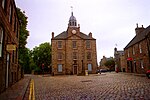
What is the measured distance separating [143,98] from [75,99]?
305cm

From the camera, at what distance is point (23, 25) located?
105 feet

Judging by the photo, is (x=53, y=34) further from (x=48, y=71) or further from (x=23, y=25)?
(x=48, y=71)

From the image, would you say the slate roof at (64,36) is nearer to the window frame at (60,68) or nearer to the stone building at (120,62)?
the window frame at (60,68)

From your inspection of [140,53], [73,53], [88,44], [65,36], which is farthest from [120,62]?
[140,53]

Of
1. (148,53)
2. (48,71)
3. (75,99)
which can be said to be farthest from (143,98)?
(48,71)

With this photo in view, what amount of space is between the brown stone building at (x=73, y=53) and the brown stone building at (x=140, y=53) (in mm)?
11104

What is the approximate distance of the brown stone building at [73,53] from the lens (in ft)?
151

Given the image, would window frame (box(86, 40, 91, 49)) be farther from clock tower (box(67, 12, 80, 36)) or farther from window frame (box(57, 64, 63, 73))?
window frame (box(57, 64, 63, 73))

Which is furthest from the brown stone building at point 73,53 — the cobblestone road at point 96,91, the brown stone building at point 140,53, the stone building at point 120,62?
the cobblestone road at point 96,91

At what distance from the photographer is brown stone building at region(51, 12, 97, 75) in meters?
46.1

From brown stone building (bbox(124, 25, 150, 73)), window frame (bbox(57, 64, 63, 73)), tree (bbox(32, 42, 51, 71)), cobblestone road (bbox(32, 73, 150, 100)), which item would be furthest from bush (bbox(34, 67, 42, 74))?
cobblestone road (bbox(32, 73, 150, 100))

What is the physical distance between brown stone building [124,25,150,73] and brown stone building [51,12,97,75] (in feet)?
36.4

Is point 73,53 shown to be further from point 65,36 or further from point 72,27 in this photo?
point 72,27

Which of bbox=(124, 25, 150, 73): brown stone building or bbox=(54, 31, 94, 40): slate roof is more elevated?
bbox=(54, 31, 94, 40): slate roof
